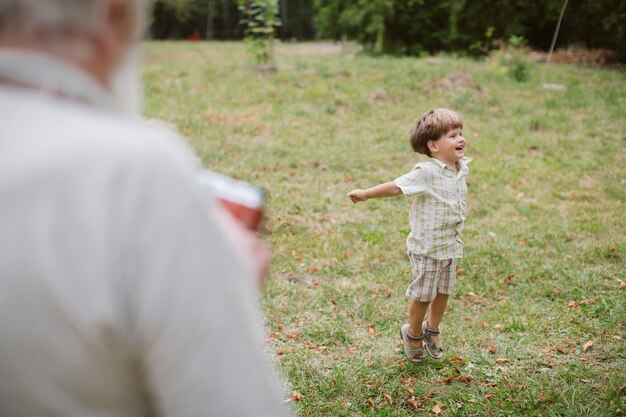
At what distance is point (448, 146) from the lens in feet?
10.2

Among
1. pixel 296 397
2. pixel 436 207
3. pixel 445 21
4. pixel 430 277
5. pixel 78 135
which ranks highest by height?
pixel 445 21

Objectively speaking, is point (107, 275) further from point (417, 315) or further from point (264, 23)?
point (264, 23)

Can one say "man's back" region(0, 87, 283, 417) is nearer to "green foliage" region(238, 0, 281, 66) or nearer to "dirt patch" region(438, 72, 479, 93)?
"green foliage" region(238, 0, 281, 66)

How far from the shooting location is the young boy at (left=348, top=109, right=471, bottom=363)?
3.11 metres

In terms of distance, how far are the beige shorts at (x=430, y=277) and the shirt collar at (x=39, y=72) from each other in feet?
8.82

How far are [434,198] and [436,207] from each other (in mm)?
53

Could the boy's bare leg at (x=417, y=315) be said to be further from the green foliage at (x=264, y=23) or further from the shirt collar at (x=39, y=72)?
the green foliage at (x=264, y=23)

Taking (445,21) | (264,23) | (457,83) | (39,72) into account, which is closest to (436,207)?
(39,72)

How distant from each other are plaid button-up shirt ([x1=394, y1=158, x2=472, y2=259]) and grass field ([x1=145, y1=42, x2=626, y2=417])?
0.80 metres

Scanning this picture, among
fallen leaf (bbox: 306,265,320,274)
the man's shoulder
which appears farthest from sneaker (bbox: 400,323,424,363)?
the man's shoulder

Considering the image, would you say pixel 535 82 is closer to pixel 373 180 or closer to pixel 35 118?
pixel 373 180

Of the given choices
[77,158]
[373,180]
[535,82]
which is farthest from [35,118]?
[535,82]

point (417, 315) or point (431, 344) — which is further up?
point (417, 315)

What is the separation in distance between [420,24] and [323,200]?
1398 centimetres
